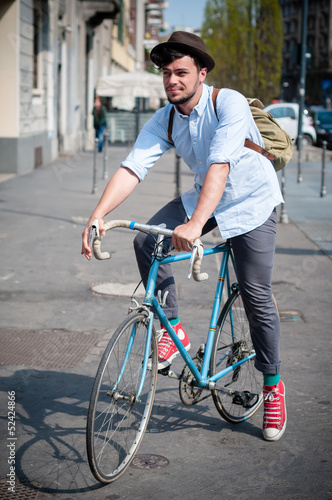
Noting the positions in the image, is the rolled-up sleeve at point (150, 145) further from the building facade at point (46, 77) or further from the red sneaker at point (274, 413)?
the building facade at point (46, 77)

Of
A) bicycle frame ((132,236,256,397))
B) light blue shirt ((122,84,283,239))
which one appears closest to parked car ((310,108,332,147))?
bicycle frame ((132,236,256,397))

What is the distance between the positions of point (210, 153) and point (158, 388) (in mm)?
1685

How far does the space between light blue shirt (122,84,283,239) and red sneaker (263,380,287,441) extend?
0.87 meters

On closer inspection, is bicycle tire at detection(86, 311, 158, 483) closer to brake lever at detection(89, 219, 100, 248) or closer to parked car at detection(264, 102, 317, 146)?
brake lever at detection(89, 219, 100, 248)

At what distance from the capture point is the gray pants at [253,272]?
354 cm

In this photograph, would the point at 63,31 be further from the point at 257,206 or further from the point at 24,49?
the point at 257,206

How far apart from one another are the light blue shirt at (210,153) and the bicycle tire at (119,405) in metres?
0.71

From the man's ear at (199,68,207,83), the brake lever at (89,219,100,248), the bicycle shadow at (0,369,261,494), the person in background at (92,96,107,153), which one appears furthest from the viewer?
the person in background at (92,96,107,153)

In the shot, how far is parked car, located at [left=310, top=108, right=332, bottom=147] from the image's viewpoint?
3288 cm

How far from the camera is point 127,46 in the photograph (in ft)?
174

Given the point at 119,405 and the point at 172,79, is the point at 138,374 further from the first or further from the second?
the point at 172,79

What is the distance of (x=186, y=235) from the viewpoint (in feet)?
9.82

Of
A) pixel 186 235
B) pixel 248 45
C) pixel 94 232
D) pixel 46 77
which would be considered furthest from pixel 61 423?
pixel 248 45

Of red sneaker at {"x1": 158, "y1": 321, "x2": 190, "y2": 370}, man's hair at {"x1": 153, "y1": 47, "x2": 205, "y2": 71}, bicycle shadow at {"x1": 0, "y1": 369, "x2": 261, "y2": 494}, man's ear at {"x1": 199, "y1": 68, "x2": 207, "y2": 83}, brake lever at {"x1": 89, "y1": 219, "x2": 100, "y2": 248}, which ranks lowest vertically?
bicycle shadow at {"x1": 0, "y1": 369, "x2": 261, "y2": 494}
